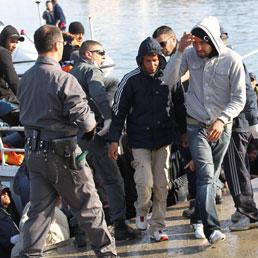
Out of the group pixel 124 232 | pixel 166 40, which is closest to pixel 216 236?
pixel 124 232

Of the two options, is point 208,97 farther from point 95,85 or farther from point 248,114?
point 95,85

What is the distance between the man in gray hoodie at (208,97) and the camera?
4.74 m

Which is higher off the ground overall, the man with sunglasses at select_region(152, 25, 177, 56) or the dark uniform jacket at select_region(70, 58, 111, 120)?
the man with sunglasses at select_region(152, 25, 177, 56)

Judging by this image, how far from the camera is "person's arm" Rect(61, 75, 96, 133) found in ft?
14.4

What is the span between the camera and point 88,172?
15.2 ft

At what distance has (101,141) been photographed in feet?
17.5

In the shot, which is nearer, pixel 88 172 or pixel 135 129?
pixel 88 172

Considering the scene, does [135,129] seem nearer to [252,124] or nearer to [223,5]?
[252,124]

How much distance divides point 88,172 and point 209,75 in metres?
1.11

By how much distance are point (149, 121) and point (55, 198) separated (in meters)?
0.92

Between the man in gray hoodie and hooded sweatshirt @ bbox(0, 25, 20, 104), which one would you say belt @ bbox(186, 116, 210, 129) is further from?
hooded sweatshirt @ bbox(0, 25, 20, 104)

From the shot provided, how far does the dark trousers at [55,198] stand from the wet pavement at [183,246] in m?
0.40

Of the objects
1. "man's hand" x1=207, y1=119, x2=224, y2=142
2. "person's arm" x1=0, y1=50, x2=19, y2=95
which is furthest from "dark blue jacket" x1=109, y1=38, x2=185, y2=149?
"person's arm" x1=0, y1=50, x2=19, y2=95

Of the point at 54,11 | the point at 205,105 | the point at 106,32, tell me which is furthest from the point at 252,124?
the point at 106,32
